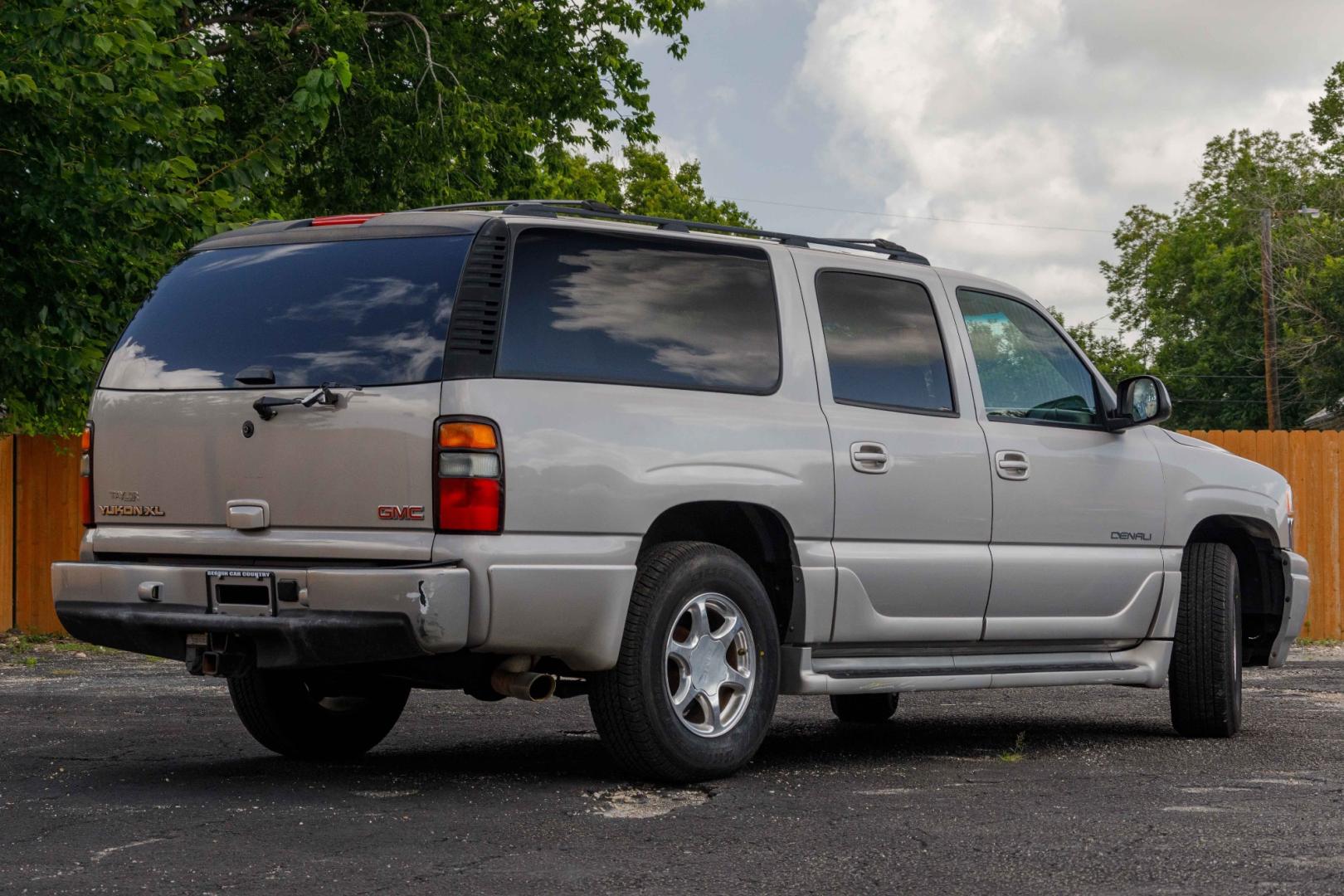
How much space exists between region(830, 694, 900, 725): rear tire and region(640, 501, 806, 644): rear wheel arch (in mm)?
2384

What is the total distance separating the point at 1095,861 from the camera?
4.97m

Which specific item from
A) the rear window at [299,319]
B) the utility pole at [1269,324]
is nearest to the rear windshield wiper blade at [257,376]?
the rear window at [299,319]

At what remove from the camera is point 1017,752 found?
302 inches

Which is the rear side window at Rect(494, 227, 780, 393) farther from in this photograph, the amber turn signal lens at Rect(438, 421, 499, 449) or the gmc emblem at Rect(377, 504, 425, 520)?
the gmc emblem at Rect(377, 504, 425, 520)

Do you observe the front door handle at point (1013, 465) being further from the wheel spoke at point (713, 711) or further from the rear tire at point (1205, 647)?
the wheel spoke at point (713, 711)

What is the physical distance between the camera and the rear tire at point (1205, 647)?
816 centimetres

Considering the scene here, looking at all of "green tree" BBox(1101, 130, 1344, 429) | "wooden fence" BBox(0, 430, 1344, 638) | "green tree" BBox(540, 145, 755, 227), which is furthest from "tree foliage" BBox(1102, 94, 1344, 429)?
"wooden fence" BBox(0, 430, 1344, 638)

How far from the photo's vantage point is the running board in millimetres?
6660

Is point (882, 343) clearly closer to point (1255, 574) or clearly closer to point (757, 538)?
point (757, 538)

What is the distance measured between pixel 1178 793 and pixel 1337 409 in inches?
1776

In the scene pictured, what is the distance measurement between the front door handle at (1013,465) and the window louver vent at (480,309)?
2.44 m

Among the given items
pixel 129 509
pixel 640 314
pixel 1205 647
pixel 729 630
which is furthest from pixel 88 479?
pixel 1205 647

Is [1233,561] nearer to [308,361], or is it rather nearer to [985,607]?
[985,607]

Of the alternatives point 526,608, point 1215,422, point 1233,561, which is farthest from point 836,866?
point 1215,422
